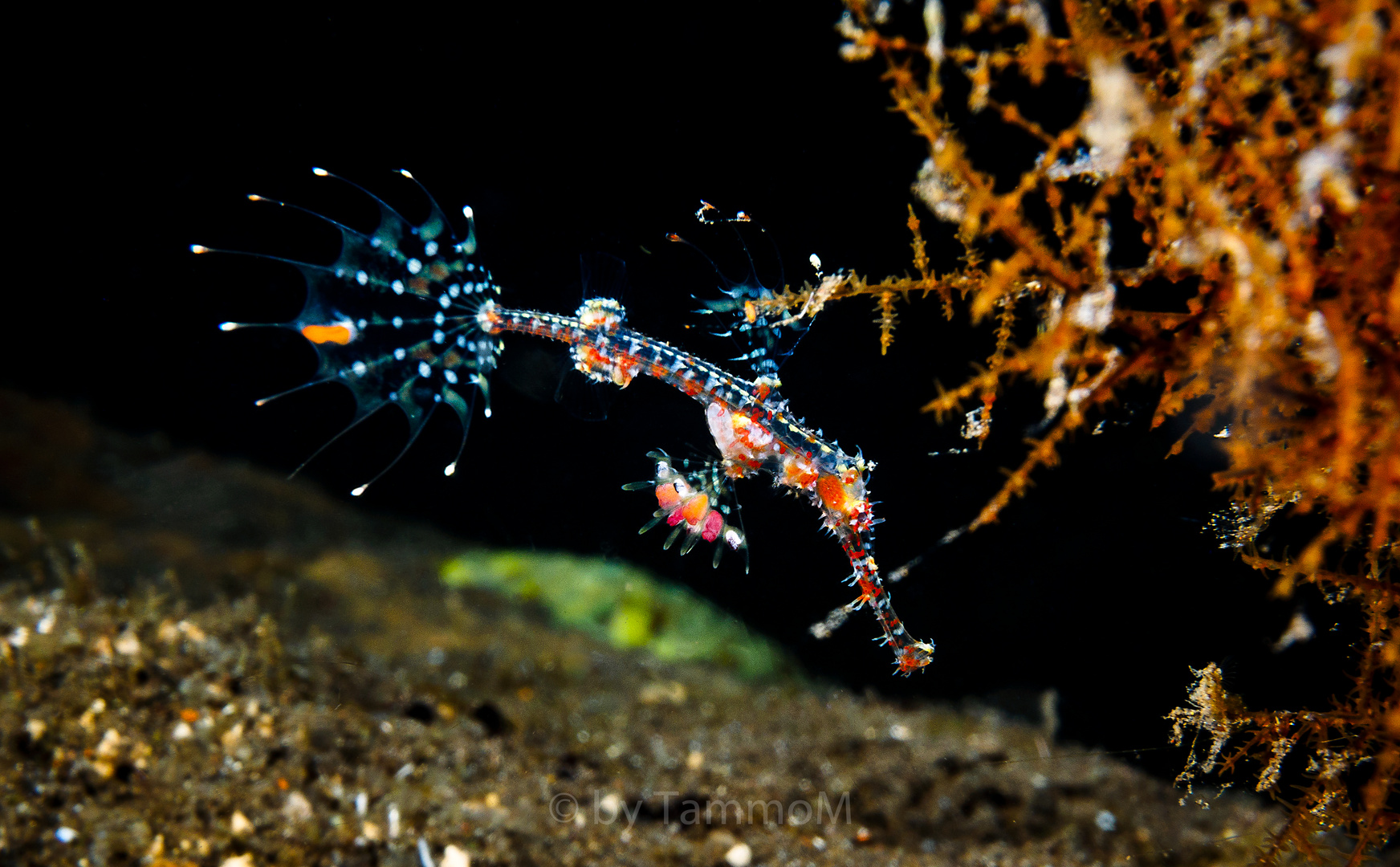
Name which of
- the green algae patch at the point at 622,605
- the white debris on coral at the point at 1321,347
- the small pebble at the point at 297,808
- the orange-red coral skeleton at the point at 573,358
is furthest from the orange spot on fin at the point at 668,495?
the small pebble at the point at 297,808

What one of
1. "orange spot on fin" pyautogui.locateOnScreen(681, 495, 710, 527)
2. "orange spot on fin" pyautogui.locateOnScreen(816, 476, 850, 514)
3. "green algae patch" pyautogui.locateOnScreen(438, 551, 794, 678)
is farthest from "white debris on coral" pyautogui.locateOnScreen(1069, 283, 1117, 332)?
"green algae patch" pyautogui.locateOnScreen(438, 551, 794, 678)

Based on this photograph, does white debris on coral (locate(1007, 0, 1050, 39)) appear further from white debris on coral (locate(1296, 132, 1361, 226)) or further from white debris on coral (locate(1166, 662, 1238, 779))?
white debris on coral (locate(1166, 662, 1238, 779))

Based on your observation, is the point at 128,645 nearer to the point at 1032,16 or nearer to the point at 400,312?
the point at 400,312

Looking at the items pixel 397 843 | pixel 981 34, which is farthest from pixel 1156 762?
pixel 397 843

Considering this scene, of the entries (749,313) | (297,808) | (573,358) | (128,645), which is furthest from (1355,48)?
(128,645)

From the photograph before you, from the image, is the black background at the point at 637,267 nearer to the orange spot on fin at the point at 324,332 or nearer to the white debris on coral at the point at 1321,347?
the orange spot on fin at the point at 324,332

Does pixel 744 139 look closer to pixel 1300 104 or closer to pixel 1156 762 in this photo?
pixel 1300 104

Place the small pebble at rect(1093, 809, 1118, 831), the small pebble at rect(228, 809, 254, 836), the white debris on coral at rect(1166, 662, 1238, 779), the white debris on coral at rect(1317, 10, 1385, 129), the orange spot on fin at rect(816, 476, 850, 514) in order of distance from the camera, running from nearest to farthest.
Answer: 1. the white debris on coral at rect(1317, 10, 1385, 129)
2. the white debris on coral at rect(1166, 662, 1238, 779)
3. the orange spot on fin at rect(816, 476, 850, 514)
4. the small pebble at rect(228, 809, 254, 836)
5. the small pebble at rect(1093, 809, 1118, 831)
